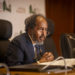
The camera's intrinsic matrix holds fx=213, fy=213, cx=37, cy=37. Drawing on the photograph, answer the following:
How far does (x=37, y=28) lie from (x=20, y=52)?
322 mm

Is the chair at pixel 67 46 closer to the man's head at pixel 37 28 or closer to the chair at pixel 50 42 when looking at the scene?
the chair at pixel 50 42

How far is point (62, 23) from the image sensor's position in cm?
477

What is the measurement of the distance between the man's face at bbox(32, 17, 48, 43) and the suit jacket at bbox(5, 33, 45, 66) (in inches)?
3.2

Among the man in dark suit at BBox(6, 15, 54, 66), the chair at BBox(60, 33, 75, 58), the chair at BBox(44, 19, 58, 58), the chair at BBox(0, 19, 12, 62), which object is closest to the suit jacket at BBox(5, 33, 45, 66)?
the man in dark suit at BBox(6, 15, 54, 66)

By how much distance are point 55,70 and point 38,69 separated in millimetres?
113

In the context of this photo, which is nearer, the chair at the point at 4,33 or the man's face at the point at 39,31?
the man's face at the point at 39,31

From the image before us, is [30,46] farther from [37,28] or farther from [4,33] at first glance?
[4,33]

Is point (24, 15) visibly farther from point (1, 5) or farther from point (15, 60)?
point (15, 60)

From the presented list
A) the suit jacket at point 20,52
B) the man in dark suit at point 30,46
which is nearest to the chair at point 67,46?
the man in dark suit at point 30,46

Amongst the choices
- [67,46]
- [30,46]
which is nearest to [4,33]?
[30,46]

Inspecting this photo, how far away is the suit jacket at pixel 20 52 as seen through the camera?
1.88 m

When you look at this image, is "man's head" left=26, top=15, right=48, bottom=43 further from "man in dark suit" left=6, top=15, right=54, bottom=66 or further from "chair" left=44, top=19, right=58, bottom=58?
"chair" left=44, top=19, right=58, bottom=58

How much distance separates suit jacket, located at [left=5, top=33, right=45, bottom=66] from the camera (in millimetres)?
1877

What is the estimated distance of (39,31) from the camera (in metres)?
2.08
